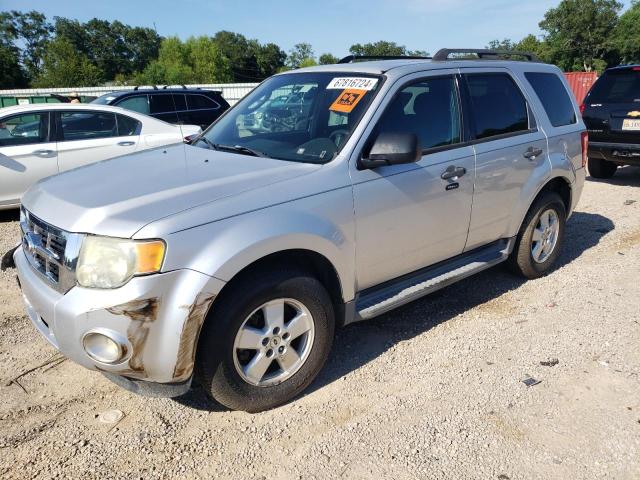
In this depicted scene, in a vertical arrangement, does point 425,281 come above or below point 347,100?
below

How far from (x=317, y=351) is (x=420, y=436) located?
2.37 feet

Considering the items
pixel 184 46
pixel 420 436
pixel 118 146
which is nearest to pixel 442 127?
pixel 420 436

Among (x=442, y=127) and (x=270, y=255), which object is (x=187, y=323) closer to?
(x=270, y=255)

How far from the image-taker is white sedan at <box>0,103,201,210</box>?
670 cm

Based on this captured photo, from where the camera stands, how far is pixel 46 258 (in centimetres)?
270

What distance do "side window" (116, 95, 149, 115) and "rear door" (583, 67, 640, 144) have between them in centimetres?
767

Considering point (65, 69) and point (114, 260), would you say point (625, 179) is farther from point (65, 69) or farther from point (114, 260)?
point (65, 69)

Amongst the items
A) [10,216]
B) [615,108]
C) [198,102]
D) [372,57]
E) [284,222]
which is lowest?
[10,216]

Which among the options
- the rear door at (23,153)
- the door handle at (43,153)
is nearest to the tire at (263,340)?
the rear door at (23,153)

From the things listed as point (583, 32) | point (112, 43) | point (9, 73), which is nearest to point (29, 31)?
point (112, 43)

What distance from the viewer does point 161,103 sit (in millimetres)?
10133

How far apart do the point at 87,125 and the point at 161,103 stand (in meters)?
3.07

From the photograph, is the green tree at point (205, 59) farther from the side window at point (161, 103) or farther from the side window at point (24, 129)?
the side window at point (24, 129)

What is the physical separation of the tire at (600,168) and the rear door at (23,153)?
27.8 feet
